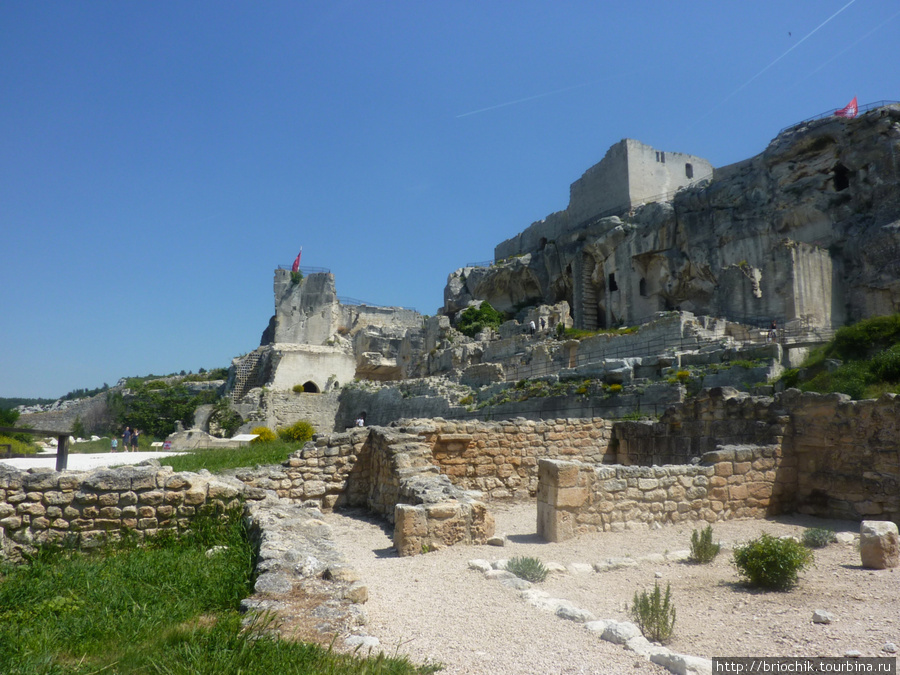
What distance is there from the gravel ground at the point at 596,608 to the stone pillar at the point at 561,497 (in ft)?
0.63

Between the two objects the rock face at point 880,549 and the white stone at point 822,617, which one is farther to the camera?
the rock face at point 880,549

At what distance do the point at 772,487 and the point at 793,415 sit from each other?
0.99 m

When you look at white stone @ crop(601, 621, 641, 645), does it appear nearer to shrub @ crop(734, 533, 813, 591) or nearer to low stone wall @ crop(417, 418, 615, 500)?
shrub @ crop(734, 533, 813, 591)

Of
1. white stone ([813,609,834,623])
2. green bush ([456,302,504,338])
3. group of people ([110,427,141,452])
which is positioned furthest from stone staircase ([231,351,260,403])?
white stone ([813,609,834,623])

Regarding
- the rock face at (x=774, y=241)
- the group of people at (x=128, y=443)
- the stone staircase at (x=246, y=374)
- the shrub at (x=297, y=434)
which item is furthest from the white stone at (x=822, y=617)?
the stone staircase at (x=246, y=374)

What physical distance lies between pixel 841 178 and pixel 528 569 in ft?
120

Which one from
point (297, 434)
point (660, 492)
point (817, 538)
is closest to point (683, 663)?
point (817, 538)

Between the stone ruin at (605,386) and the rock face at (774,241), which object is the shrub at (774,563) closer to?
the stone ruin at (605,386)

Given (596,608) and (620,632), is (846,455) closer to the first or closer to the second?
(596,608)

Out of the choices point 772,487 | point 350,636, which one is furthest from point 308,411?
point 350,636

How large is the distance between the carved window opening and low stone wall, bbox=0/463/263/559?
122ft

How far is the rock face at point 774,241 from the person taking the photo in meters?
29.8

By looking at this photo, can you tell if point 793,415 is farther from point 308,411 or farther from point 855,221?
point 855,221

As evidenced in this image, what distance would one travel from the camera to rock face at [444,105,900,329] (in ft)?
97.7
